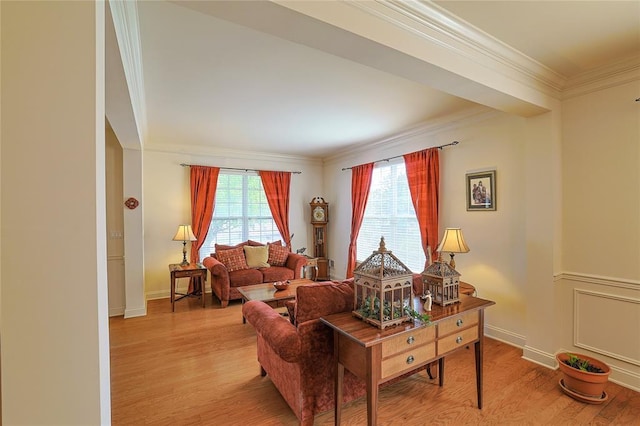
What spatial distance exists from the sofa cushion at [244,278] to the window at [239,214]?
1.03 meters

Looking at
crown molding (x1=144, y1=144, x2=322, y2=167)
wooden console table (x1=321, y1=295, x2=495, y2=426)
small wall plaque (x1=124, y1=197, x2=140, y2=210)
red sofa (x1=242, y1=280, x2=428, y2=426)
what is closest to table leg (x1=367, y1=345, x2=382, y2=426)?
wooden console table (x1=321, y1=295, x2=495, y2=426)

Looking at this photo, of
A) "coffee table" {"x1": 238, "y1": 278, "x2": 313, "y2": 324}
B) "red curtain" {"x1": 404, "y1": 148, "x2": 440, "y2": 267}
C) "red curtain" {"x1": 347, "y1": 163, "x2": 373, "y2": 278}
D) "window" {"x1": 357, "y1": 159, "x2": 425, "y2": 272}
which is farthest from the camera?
"red curtain" {"x1": 347, "y1": 163, "x2": 373, "y2": 278}

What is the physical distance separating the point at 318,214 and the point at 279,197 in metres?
0.89

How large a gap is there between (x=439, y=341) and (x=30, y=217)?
6.99ft

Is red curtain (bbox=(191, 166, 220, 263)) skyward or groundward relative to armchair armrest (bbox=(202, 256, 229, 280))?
skyward

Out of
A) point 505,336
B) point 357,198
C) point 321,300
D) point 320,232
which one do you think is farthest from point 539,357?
point 320,232

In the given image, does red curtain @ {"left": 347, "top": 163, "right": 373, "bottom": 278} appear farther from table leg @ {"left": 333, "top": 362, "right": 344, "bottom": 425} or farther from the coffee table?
table leg @ {"left": 333, "top": 362, "right": 344, "bottom": 425}

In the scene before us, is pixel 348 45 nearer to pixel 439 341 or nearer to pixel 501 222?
pixel 439 341

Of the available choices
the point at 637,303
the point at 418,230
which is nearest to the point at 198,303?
the point at 418,230

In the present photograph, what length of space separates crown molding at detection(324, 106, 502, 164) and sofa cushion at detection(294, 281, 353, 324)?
2708mm

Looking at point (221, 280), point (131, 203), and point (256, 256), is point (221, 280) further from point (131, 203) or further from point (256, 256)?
point (131, 203)

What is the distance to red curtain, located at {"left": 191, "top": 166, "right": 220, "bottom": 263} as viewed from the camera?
513cm

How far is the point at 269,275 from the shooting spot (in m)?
4.83

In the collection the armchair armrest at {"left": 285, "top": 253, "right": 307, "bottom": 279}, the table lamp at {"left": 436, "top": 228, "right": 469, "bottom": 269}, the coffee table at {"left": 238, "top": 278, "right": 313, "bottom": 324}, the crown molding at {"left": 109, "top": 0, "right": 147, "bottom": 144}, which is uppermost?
the crown molding at {"left": 109, "top": 0, "right": 147, "bottom": 144}
